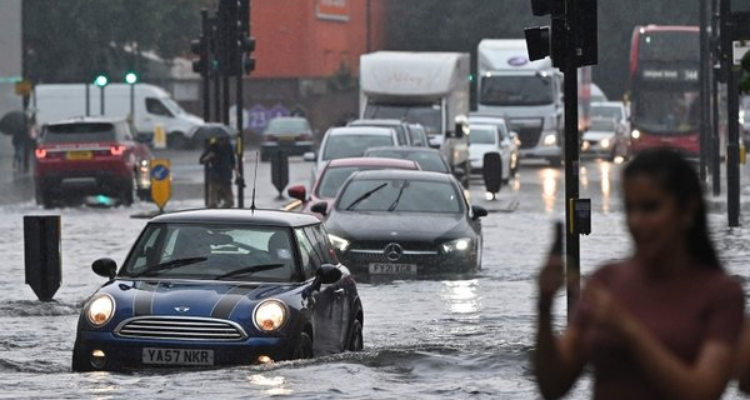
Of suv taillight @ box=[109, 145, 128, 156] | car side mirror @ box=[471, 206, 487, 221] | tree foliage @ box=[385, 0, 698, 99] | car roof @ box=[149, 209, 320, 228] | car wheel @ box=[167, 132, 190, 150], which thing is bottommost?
car wheel @ box=[167, 132, 190, 150]

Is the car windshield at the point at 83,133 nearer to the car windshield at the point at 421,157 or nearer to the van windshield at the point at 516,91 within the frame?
the car windshield at the point at 421,157

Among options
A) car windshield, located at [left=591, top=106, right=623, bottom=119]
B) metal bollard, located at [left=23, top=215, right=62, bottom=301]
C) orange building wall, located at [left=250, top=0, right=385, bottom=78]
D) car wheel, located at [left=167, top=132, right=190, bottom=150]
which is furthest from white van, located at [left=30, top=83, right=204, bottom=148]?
metal bollard, located at [left=23, top=215, right=62, bottom=301]

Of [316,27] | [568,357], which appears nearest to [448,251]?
[568,357]

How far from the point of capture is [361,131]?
36094 mm

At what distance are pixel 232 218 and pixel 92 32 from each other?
6189 cm

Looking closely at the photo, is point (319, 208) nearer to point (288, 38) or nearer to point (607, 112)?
point (607, 112)

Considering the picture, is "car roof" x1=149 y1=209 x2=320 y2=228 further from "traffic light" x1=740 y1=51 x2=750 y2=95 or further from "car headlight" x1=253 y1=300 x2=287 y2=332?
"traffic light" x1=740 y1=51 x2=750 y2=95

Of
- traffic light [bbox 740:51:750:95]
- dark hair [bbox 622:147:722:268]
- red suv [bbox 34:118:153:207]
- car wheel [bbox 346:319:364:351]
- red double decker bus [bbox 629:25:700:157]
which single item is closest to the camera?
dark hair [bbox 622:147:722:268]

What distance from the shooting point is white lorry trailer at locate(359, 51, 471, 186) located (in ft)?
161

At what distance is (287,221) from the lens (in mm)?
14078

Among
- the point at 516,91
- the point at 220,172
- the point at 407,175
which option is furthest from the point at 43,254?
the point at 516,91

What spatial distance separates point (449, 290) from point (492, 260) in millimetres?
A: 5055

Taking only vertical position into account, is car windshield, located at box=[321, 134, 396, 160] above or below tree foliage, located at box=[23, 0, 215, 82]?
below

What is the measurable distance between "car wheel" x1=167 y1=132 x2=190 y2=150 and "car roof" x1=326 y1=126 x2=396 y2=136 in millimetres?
40059
